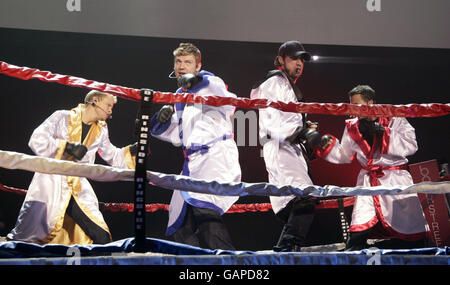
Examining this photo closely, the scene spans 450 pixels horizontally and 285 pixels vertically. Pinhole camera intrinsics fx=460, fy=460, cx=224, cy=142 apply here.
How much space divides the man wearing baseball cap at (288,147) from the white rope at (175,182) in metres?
0.44

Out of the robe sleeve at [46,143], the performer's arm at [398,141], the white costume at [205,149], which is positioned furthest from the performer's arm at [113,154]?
the performer's arm at [398,141]

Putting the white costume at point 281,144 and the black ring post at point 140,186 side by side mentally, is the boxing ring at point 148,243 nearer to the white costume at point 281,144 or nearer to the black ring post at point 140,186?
the black ring post at point 140,186

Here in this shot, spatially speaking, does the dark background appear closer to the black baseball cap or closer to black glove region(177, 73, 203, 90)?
the black baseball cap

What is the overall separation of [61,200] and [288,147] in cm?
137

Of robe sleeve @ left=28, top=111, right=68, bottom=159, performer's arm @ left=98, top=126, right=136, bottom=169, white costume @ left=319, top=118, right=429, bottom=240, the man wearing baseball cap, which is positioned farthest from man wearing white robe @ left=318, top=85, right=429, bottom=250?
robe sleeve @ left=28, top=111, right=68, bottom=159

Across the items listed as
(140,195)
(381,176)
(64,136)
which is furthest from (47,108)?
(381,176)

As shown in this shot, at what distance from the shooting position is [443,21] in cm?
408

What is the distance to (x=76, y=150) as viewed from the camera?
2678 mm

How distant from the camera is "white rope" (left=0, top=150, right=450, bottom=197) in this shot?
5.93 ft

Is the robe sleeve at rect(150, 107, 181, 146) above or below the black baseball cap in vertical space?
below

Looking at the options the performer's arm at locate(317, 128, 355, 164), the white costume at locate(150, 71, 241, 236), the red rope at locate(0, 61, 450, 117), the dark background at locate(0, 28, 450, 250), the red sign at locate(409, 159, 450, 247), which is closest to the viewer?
the red rope at locate(0, 61, 450, 117)

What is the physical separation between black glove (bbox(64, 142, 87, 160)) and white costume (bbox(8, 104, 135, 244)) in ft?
0.13
